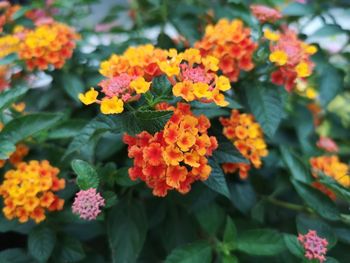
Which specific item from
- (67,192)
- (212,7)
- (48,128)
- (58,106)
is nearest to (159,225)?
(67,192)

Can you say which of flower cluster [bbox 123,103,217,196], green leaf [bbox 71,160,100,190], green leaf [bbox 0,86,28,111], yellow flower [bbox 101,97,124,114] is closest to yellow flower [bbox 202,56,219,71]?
flower cluster [bbox 123,103,217,196]

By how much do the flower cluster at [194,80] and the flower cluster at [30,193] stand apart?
1.17ft

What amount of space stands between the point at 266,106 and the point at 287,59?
12 centimetres

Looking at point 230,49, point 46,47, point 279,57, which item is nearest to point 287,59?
point 279,57

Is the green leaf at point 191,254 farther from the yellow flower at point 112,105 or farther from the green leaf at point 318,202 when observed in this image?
the yellow flower at point 112,105

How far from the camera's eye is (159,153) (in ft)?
2.40

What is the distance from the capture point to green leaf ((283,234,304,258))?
0.82m

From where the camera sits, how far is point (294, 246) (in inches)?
32.6

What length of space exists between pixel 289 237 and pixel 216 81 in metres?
0.35

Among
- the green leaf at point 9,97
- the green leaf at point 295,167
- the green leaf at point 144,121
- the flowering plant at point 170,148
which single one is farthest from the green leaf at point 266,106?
the green leaf at point 9,97

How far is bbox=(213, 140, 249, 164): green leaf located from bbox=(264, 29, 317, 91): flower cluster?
22cm

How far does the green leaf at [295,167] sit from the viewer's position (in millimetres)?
1022

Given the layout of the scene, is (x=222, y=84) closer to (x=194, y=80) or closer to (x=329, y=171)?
(x=194, y=80)

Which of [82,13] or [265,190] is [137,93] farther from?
[82,13]
